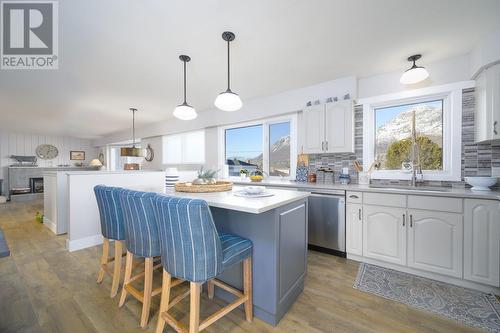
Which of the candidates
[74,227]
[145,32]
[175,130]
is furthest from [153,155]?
[145,32]

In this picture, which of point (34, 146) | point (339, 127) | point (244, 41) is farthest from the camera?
point (34, 146)

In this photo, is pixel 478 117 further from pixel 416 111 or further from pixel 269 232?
pixel 269 232

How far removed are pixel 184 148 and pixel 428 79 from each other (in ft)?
16.4

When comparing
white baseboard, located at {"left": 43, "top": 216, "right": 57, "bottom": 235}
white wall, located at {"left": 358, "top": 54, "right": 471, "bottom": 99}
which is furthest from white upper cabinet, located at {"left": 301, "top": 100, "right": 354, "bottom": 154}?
white baseboard, located at {"left": 43, "top": 216, "right": 57, "bottom": 235}

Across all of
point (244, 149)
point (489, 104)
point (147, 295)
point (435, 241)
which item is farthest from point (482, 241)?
point (244, 149)

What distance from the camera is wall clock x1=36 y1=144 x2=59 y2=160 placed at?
776 centimetres

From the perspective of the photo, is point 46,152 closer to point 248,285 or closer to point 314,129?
point 314,129

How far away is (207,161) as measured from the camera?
477cm

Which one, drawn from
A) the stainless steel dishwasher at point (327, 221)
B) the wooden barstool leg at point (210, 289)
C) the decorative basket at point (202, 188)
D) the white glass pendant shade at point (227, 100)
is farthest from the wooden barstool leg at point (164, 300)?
the stainless steel dishwasher at point (327, 221)

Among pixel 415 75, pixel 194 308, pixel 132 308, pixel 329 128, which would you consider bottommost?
pixel 132 308

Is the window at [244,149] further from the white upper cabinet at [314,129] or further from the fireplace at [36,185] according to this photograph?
the fireplace at [36,185]

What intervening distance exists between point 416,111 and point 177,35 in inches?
121

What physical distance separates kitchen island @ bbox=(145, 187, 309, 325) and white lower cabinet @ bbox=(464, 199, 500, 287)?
5.19 feet

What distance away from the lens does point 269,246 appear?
4.82 ft
